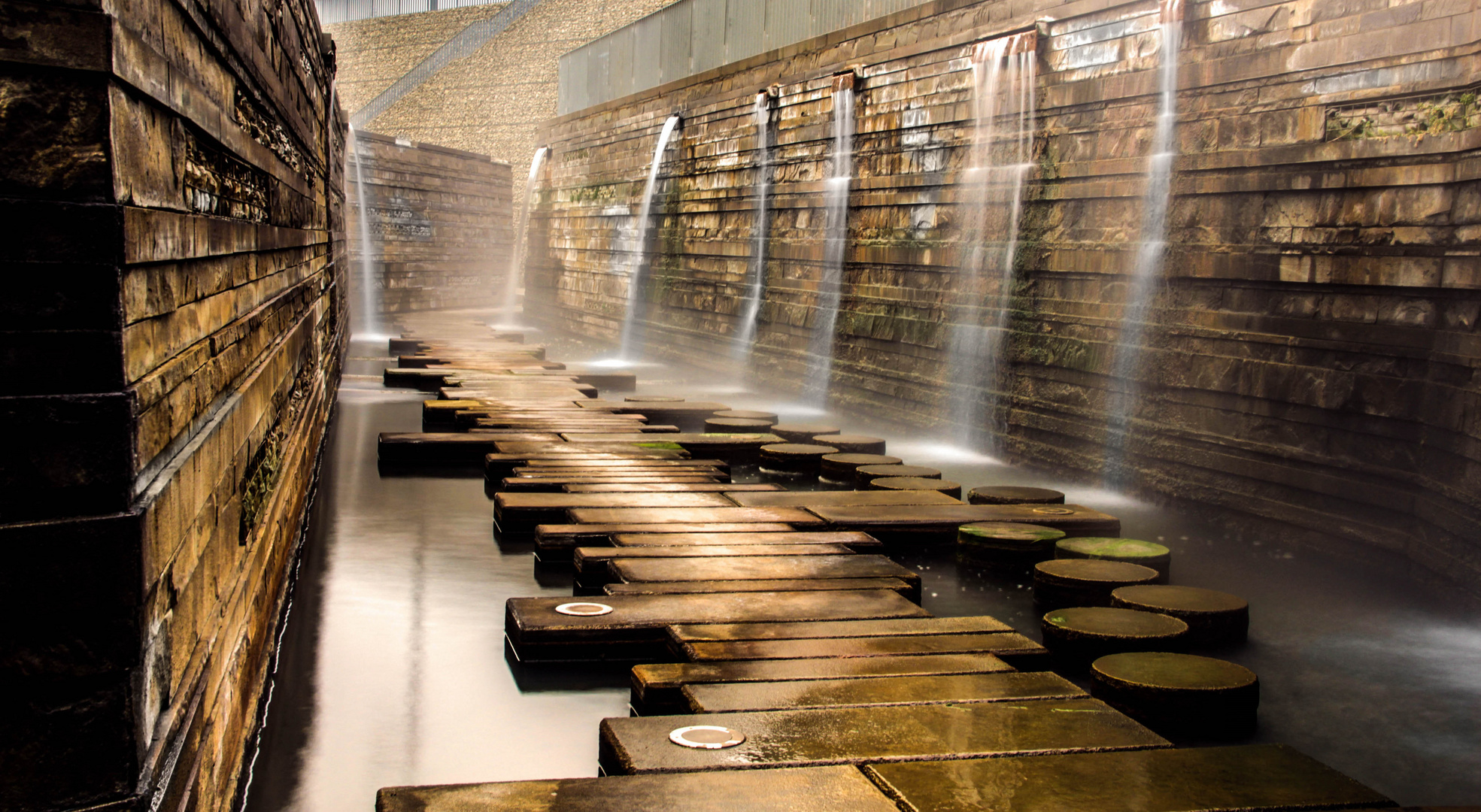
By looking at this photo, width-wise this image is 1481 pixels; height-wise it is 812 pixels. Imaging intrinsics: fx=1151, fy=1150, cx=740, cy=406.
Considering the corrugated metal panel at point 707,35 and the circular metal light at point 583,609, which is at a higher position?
the corrugated metal panel at point 707,35

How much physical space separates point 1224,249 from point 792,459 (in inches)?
98.9

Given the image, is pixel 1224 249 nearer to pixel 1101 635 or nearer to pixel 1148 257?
pixel 1148 257

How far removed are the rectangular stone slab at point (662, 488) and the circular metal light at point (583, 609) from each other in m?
1.62

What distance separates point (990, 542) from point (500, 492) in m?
2.02

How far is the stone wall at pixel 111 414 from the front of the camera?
4.38 feet

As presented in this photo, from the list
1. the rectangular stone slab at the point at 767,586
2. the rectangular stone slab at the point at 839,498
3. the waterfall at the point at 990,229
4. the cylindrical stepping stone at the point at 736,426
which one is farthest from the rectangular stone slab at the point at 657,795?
the waterfall at the point at 990,229

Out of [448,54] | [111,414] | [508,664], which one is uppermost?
[448,54]

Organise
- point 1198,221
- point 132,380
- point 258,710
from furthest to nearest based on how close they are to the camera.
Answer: point 1198,221, point 258,710, point 132,380

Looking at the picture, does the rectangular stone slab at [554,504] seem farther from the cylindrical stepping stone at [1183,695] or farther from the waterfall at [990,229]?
the waterfall at [990,229]

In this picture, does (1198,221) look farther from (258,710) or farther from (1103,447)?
(258,710)

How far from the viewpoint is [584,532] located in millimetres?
4180

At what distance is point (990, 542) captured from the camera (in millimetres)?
4496

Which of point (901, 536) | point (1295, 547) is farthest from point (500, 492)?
point (1295, 547)

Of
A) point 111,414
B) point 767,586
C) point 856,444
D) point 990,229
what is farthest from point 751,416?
point 111,414
